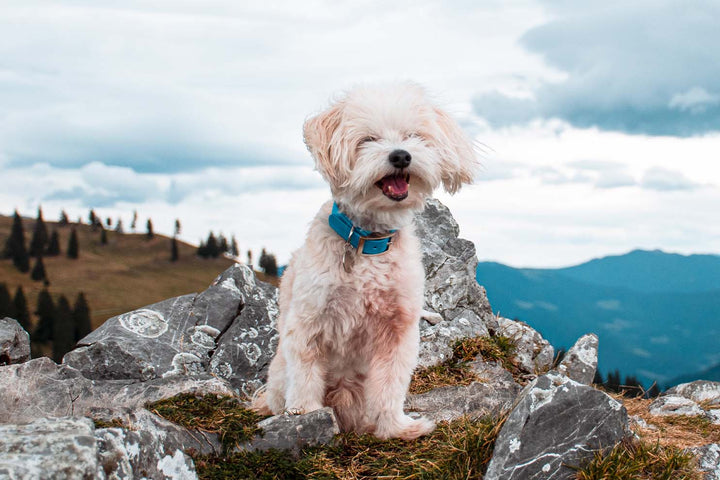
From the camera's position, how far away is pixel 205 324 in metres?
11.5

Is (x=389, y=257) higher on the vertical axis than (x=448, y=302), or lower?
higher

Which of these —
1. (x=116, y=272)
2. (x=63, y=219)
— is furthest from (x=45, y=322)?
(x=63, y=219)

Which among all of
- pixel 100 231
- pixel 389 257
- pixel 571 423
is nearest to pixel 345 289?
pixel 389 257

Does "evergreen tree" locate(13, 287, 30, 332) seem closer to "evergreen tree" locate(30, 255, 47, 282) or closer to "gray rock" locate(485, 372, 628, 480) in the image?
"evergreen tree" locate(30, 255, 47, 282)

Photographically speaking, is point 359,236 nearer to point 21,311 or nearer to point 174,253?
point 21,311

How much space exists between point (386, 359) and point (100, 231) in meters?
177

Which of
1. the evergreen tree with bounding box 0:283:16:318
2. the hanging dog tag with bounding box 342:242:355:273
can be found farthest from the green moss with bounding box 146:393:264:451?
the evergreen tree with bounding box 0:283:16:318

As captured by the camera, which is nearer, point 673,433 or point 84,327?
point 673,433

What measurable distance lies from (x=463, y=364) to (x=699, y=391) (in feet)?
16.6

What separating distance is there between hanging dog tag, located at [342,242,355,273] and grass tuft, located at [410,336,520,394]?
12.6 ft

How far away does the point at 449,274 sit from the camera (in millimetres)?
12297

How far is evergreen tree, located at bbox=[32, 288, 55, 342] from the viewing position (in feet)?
294

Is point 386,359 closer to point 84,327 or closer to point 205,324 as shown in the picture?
point 205,324

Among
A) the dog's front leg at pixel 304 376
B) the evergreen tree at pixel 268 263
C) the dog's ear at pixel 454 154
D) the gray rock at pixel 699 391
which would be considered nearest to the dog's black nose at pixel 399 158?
the dog's ear at pixel 454 154
